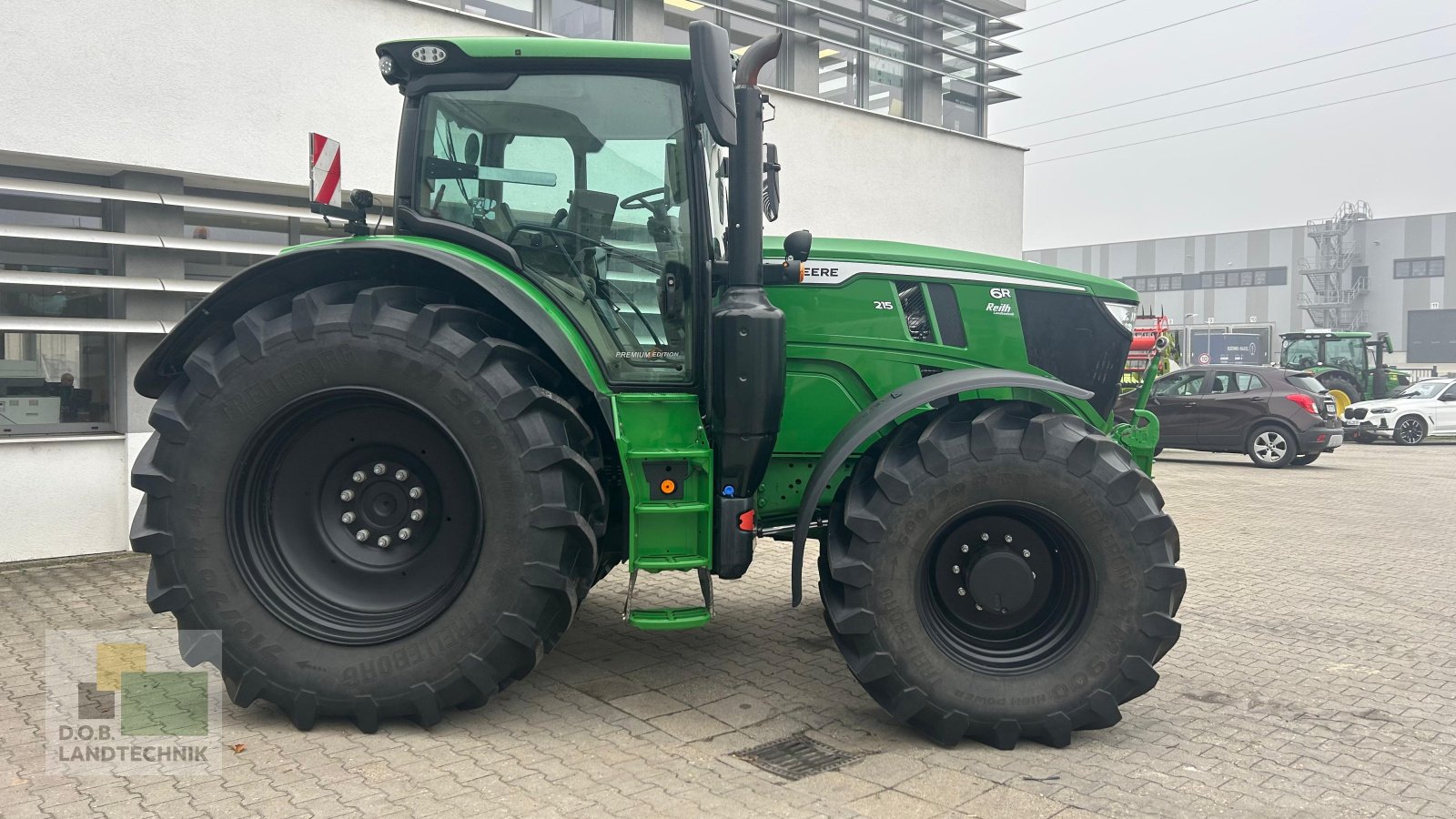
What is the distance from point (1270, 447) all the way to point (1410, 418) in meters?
8.69

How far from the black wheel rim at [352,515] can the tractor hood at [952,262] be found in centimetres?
176

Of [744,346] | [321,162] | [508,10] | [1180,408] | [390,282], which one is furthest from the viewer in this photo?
[1180,408]

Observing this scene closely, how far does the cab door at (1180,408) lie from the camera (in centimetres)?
1680

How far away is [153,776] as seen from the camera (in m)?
3.40

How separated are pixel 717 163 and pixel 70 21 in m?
5.20

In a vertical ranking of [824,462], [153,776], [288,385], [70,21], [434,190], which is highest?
[70,21]

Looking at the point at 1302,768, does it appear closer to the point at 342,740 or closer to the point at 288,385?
the point at 342,740

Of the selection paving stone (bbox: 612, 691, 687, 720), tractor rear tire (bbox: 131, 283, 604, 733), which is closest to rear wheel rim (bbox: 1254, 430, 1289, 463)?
paving stone (bbox: 612, 691, 687, 720)

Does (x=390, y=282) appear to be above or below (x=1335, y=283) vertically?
below

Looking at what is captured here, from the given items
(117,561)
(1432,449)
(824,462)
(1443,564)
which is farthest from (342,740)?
(1432,449)

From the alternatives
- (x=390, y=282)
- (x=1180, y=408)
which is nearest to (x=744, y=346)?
(x=390, y=282)

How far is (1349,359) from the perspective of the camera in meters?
26.6

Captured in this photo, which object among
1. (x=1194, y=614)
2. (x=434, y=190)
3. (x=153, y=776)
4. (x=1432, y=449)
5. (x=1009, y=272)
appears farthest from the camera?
(x=1432, y=449)

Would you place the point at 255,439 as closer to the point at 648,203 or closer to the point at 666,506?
the point at 666,506
